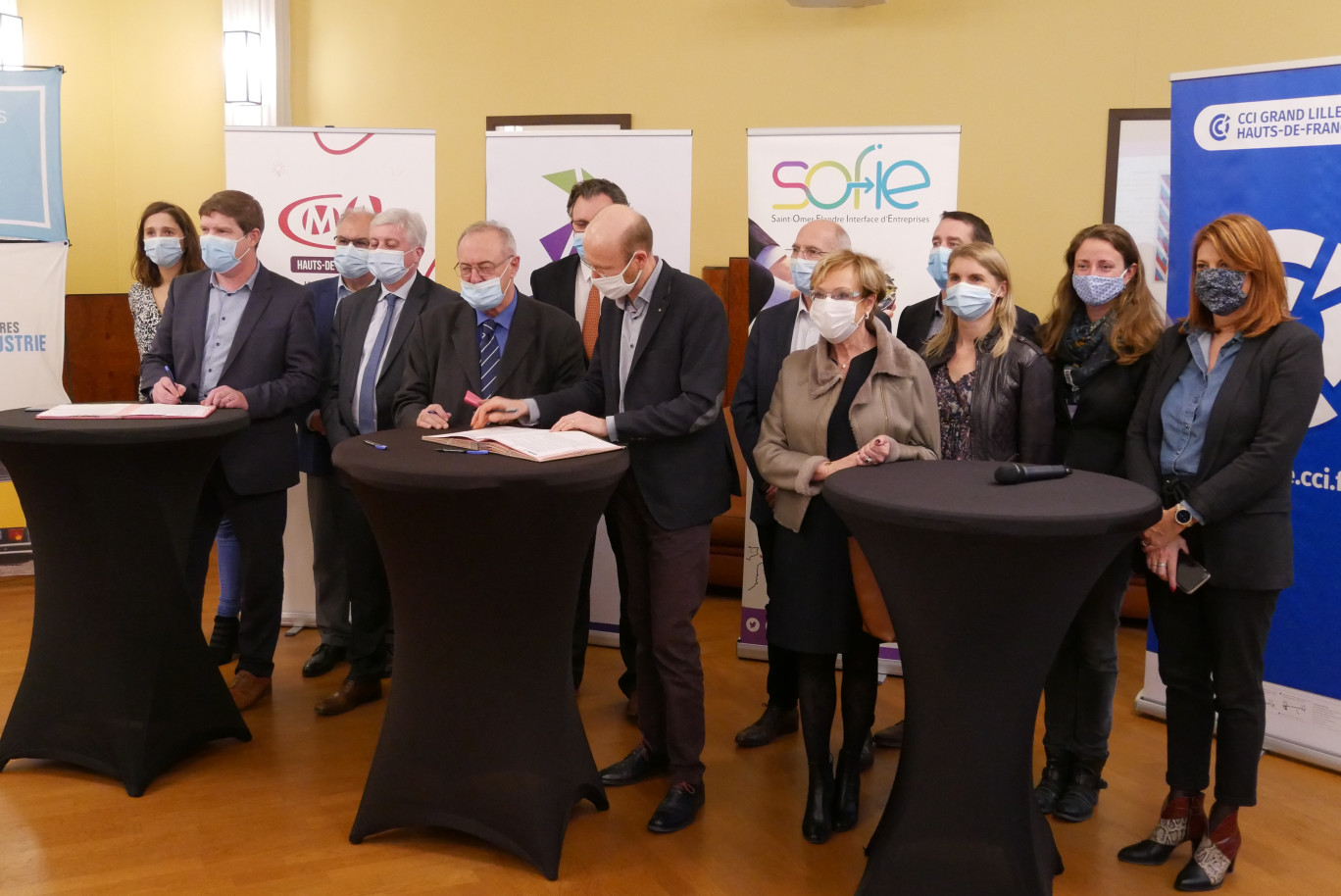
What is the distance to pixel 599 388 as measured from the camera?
11.0 ft

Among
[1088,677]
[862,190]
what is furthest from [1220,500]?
[862,190]

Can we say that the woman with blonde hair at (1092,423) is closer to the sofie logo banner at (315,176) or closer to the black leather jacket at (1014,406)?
the black leather jacket at (1014,406)

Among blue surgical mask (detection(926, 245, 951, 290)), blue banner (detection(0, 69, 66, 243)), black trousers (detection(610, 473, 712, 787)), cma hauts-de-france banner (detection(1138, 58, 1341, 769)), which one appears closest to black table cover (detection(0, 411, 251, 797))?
black trousers (detection(610, 473, 712, 787))

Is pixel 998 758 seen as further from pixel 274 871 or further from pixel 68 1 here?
pixel 68 1

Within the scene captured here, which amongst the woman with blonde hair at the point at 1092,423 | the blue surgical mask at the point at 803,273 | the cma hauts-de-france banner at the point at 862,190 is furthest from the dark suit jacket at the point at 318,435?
the woman with blonde hair at the point at 1092,423

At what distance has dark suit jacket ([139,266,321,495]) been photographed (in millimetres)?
3807

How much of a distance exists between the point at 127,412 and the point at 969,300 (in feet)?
7.95

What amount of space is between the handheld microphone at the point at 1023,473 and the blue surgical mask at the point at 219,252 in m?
2.71

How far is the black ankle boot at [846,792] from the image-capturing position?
3.08 m

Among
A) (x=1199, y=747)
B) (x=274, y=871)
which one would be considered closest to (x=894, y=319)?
(x=1199, y=747)

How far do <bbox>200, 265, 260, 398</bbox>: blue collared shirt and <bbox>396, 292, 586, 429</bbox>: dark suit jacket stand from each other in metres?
0.74

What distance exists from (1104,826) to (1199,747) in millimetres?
392

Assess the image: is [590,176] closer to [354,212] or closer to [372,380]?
[354,212]

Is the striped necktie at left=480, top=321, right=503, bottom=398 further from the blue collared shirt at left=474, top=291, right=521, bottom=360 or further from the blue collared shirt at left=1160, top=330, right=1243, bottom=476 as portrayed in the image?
the blue collared shirt at left=1160, top=330, right=1243, bottom=476
